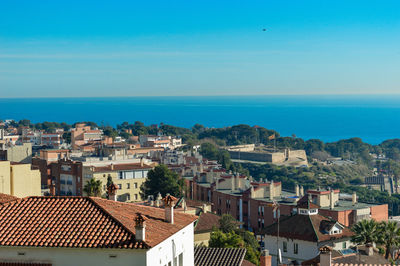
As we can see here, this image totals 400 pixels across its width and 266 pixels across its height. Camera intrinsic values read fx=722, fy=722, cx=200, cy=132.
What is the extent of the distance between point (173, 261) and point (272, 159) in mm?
103744

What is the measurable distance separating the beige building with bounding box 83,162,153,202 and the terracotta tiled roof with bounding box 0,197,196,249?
4893 cm

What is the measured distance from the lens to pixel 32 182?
2705cm

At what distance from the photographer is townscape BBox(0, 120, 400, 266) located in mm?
12750

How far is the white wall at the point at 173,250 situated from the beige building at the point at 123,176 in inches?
1884

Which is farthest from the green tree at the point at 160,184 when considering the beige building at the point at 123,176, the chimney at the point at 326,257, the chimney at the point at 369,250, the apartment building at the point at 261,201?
the chimney at the point at 326,257

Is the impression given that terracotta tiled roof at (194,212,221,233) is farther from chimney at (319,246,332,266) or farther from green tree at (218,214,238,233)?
chimney at (319,246,332,266)

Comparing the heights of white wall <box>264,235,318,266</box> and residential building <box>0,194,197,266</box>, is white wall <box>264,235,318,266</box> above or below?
below

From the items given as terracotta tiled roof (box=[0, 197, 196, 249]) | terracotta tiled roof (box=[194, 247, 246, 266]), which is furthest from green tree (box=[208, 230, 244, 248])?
terracotta tiled roof (box=[0, 197, 196, 249])

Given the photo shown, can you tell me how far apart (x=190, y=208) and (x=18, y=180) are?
17.5 m

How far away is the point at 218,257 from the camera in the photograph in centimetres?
2378

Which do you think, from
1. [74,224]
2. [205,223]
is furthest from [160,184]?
[74,224]

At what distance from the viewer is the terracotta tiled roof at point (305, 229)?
1476 inches

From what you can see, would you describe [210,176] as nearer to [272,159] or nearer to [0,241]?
[272,159]

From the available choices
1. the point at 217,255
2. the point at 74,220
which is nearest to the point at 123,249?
the point at 74,220
